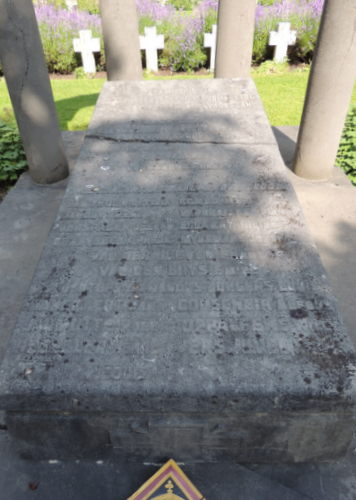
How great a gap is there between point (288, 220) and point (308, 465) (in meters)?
1.29

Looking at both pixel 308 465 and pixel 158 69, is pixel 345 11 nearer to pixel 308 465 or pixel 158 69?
pixel 308 465

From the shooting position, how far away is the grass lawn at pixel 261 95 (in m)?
5.93

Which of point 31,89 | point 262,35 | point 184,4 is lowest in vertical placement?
point 262,35

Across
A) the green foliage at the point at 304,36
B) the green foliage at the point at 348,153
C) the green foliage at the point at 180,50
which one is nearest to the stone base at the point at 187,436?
the green foliage at the point at 348,153

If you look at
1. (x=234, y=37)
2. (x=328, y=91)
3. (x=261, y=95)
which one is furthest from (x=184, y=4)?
(x=328, y=91)

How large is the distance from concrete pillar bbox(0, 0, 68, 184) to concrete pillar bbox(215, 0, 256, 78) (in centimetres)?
207

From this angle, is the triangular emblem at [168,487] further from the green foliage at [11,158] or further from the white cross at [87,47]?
the white cross at [87,47]

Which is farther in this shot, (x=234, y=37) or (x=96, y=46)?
(x=96, y=46)

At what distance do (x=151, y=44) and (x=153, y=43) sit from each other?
5cm

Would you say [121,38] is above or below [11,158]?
above

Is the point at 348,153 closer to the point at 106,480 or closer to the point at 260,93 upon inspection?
the point at 260,93

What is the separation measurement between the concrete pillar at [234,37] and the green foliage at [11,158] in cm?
247

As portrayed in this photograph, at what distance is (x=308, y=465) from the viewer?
5.86 feet

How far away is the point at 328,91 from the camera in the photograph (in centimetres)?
344
